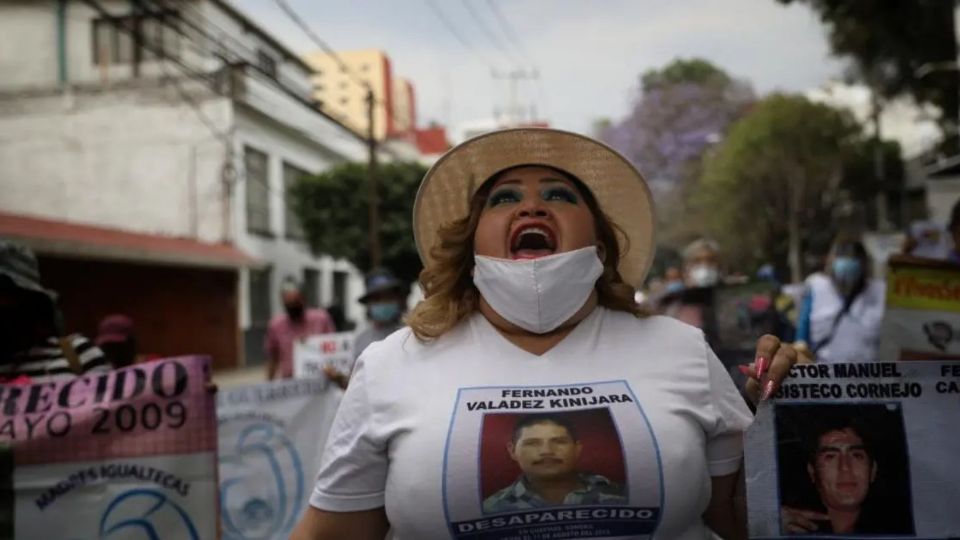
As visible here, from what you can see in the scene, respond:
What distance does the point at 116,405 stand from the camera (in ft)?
9.32

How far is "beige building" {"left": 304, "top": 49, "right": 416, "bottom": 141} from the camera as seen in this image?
1912 centimetres

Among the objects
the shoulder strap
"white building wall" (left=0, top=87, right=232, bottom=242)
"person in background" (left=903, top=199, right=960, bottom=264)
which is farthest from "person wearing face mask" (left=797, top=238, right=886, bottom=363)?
"white building wall" (left=0, top=87, right=232, bottom=242)

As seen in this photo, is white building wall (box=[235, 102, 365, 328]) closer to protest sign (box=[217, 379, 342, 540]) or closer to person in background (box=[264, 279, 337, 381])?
person in background (box=[264, 279, 337, 381])

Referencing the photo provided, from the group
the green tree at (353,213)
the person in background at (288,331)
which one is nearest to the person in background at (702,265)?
the person in background at (288,331)

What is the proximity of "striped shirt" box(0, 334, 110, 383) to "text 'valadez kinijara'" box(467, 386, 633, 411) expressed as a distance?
177 cm

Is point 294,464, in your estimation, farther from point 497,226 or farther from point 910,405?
point 910,405

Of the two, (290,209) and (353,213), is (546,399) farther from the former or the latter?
(290,209)

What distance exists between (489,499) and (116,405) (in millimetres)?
1592

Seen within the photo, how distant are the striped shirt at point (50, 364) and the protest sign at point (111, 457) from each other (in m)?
0.17

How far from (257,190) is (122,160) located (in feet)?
11.5

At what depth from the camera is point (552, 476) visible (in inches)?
67.4

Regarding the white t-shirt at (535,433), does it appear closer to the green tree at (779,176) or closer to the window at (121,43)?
the window at (121,43)

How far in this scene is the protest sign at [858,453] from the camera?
164cm

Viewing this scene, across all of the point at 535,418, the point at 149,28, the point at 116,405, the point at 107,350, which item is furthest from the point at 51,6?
the point at 535,418
